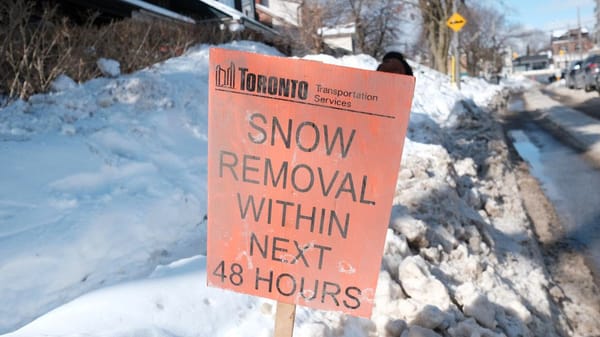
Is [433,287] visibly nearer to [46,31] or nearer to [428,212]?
[428,212]

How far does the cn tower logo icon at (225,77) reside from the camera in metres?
1.97

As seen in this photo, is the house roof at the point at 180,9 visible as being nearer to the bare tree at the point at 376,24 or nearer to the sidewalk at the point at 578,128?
the bare tree at the point at 376,24

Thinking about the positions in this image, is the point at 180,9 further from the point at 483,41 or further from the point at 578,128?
the point at 483,41

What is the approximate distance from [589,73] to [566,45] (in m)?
91.2

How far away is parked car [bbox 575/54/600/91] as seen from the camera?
23130 mm

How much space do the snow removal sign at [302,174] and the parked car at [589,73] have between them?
25.1 metres

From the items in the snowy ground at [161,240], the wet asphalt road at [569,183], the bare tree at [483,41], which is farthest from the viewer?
the bare tree at [483,41]

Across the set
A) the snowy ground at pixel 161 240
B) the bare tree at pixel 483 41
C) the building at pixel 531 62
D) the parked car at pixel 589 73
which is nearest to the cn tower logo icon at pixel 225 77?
the snowy ground at pixel 161 240

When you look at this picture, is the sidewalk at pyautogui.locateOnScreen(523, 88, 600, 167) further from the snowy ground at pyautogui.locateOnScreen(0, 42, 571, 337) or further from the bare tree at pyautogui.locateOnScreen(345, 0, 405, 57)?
the bare tree at pyautogui.locateOnScreen(345, 0, 405, 57)

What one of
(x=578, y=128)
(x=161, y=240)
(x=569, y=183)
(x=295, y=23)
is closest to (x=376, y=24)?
(x=295, y=23)

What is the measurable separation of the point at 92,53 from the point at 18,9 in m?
1.48

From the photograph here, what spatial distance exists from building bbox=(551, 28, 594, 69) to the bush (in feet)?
305

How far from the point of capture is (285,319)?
2.10 meters

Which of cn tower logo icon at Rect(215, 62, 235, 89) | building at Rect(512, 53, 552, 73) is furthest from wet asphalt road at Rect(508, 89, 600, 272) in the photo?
building at Rect(512, 53, 552, 73)
